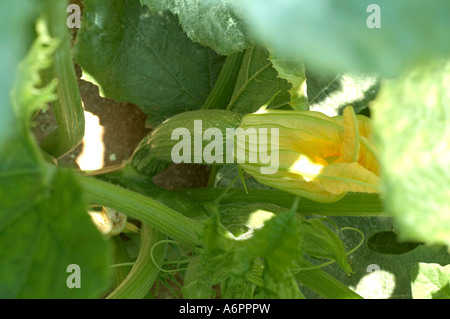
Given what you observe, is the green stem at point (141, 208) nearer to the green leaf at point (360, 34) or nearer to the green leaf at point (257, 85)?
the green leaf at point (360, 34)

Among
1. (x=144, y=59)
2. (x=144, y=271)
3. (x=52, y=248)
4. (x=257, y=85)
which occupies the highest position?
(x=144, y=59)

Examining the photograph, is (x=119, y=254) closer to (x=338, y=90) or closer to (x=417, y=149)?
(x=338, y=90)

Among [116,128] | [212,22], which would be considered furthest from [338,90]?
[116,128]

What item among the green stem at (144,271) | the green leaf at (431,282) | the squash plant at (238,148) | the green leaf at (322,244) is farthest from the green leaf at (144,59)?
the green leaf at (431,282)

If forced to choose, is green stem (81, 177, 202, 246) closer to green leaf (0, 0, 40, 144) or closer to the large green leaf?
the large green leaf

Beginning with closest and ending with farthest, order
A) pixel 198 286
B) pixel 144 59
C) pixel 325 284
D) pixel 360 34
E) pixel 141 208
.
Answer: pixel 360 34 < pixel 141 208 < pixel 198 286 < pixel 325 284 < pixel 144 59

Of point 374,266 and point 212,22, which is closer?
point 212,22

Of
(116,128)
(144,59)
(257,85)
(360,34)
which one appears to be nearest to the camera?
(360,34)
